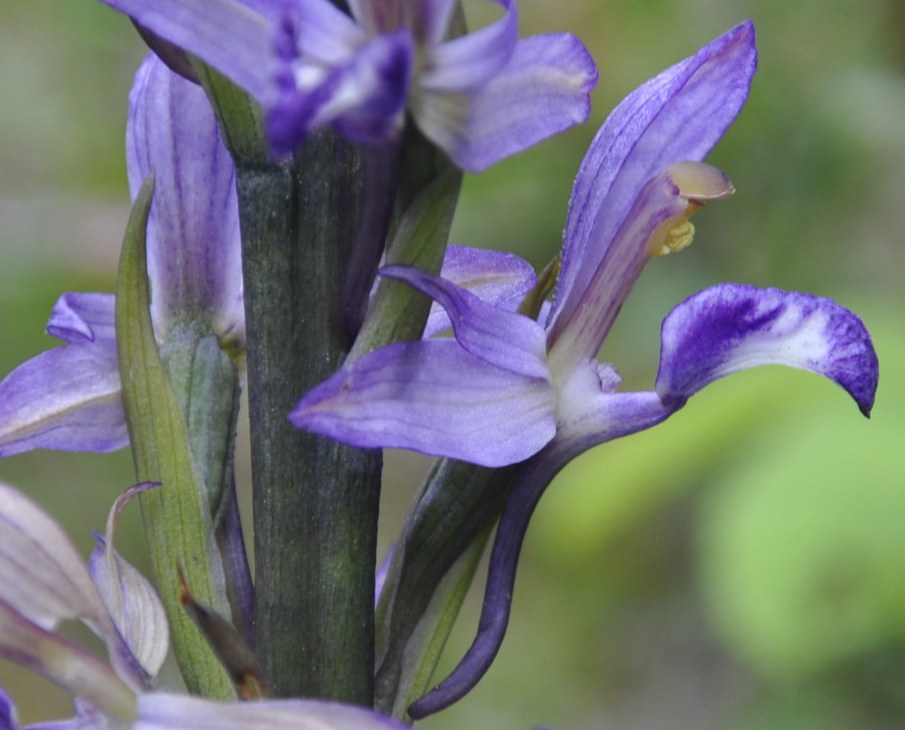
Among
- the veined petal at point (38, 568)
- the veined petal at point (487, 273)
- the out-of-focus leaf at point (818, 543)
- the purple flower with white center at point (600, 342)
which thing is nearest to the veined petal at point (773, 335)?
the purple flower with white center at point (600, 342)

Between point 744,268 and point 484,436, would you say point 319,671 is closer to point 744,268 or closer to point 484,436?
point 484,436

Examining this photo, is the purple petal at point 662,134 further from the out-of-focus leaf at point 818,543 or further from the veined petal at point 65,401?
the out-of-focus leaf at point 818,543

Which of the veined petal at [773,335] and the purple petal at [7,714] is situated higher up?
the veined petal at [773,335]

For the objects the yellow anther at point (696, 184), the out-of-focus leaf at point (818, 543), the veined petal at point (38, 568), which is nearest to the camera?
the veined petal at point (38, 568)

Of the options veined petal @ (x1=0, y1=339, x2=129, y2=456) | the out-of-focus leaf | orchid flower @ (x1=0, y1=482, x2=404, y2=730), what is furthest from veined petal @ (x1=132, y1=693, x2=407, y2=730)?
the out-of-focus leaf

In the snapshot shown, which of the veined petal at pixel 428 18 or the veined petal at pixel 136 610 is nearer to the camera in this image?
the veined petal at pixel 428 18

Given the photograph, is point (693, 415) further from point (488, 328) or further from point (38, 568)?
point (38, 568)

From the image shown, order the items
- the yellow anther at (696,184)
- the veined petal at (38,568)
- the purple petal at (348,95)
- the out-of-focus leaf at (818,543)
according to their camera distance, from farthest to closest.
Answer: the out-of-focus leaf at (818,543)
the yellow anther at (696,184)
the veined petal at (38,568)
the purple petal at (348,95)
